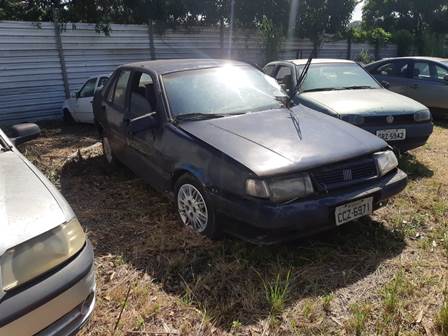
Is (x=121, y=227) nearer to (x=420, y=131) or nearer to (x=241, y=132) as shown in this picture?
(x=241, y=132)

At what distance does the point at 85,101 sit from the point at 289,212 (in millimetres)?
7446

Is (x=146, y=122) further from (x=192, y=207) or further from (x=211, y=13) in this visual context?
(x=211, y=13)

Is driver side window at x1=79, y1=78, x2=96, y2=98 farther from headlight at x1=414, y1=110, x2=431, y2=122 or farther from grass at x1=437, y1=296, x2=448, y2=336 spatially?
grass at x1=437, y1=296, x2=448, y2=336

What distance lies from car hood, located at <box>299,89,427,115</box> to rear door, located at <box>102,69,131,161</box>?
7.94 ft

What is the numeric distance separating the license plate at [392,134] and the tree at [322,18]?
456 inches

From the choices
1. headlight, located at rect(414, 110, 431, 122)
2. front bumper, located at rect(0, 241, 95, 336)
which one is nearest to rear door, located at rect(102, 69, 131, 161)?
front bumper, located at rect(0, 241, 95, 336)

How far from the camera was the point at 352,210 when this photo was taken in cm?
→ 313

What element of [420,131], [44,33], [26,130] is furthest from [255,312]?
[44,33]

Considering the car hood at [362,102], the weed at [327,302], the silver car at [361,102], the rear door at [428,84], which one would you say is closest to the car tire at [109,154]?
the silver car at [361,102]

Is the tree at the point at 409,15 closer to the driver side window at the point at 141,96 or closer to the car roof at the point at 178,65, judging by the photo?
the car roof at the point at 178,65

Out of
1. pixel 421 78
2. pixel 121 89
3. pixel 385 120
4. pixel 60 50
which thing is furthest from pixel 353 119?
pixel 60 50

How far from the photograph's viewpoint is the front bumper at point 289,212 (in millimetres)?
2896

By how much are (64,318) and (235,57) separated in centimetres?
1315

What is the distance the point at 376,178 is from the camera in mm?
3352
